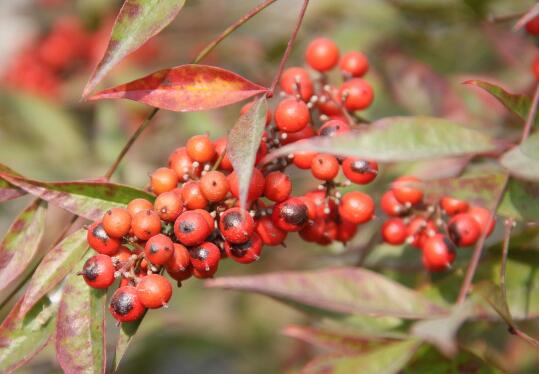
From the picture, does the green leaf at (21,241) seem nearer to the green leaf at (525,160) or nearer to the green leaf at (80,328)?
the green leaf at (80,328)

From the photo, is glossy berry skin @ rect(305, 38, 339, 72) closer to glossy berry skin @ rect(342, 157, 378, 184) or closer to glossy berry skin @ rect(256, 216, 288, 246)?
glossy berry skin @ rect(342, 157, 378, 184)

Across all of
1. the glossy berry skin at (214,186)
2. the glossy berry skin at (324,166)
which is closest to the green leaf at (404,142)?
the glossy berry skin at (214,186)

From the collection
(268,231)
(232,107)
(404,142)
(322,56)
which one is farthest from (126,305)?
(232,107)

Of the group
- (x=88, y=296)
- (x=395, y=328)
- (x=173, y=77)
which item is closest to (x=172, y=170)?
(x=173, y=77)

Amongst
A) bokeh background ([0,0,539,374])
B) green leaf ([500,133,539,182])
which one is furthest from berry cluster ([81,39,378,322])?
bokeh background ([0,0,539,374])

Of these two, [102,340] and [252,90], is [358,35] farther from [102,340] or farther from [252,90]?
[102,340]

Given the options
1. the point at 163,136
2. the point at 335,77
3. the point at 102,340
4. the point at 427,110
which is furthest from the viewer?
the point at 163,136
